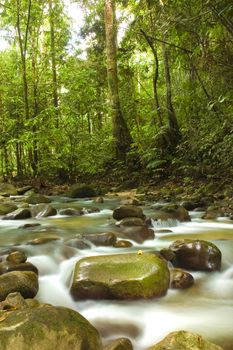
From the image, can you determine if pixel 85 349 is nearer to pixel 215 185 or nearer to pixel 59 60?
pixel 215 185

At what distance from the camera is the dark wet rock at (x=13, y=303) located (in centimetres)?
269

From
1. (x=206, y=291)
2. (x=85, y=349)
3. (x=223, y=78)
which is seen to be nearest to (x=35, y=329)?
(x=85, y=349)

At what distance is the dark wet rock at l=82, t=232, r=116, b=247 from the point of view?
4836mm

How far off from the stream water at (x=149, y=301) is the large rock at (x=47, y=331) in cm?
60

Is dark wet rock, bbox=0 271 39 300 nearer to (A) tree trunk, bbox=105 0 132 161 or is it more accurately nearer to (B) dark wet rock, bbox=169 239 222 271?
(B) dark wet rock, bbox=169 239 222 271

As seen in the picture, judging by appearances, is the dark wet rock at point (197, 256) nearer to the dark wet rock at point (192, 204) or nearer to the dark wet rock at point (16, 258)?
the dark wet rock at point (16, 258)

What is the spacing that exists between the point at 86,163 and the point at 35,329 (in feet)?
30.1

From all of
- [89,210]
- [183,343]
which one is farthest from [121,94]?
[183,343]

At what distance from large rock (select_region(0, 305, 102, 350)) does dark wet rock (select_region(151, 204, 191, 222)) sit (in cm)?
391

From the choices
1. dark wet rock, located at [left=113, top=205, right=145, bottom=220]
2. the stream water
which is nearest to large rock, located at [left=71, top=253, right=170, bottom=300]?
the stream water

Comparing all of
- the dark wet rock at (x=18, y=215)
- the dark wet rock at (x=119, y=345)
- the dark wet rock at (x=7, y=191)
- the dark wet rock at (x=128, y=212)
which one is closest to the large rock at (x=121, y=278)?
the dark wet rock at (x=119, y=345)

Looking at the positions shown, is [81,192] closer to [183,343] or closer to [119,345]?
[119,345]

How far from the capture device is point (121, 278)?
3266 mm

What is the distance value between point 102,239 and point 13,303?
2.21 m
